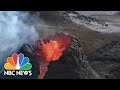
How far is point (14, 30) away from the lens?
648 cm

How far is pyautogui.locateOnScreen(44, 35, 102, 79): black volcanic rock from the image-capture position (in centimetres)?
633

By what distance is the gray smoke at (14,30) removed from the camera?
21.1 ft

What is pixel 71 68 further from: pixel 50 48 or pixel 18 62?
pixel 18 62

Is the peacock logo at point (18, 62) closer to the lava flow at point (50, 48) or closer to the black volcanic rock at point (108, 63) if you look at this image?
the lava flow at point (50, 48)

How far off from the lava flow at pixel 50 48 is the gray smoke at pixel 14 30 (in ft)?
0.85

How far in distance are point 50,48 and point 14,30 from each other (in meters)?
0.92

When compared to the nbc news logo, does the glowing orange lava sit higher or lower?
higher

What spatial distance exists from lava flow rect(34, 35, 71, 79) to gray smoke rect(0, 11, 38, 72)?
0.26 m

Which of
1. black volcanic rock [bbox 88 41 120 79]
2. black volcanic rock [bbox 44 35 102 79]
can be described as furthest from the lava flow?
black volcanic rock [bbox 88 41 120 79]

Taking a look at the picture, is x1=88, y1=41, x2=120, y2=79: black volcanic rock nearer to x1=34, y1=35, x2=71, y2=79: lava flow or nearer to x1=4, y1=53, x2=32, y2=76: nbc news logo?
x1=34, y1=35, x2=71, y2=79: lava flow

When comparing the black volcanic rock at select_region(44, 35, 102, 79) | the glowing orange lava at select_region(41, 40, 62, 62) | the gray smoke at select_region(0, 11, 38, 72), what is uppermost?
the gray smoke at select_region(0, 11, 38, 72)

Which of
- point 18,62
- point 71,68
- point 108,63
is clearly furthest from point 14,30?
point 108,63

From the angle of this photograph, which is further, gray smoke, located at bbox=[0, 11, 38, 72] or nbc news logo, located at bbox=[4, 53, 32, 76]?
gray smoke, located at bbox=[0, 11, 38, 72]
